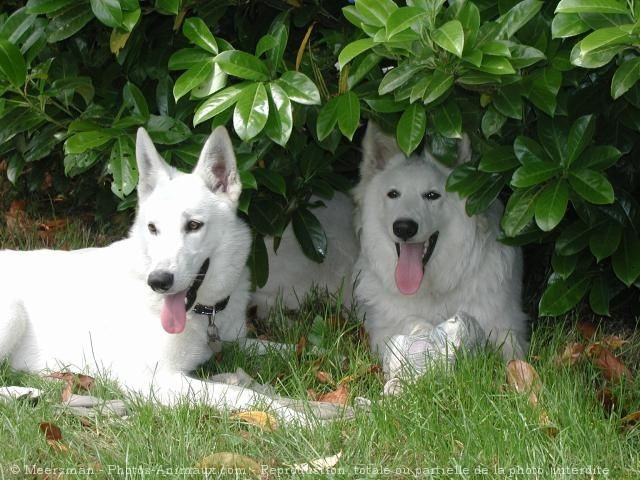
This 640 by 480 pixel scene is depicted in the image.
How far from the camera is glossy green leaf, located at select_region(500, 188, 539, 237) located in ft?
12.6

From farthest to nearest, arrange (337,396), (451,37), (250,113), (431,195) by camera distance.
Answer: (431,195) < (337,396) < (250,113) < (451,37)

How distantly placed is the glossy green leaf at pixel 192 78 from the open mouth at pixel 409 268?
1380 mm

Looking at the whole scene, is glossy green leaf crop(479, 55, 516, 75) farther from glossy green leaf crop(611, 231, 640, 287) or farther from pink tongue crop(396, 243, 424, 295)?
pink tongue crop(396, 243, 424, 295)

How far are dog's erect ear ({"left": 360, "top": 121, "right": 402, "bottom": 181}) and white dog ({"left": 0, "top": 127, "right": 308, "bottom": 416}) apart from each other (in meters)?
0.86

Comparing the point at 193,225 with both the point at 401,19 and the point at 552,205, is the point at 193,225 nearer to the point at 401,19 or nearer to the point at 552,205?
the point at 401,19

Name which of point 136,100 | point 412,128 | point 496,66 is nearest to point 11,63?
point 136,100

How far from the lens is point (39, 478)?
10.2ft

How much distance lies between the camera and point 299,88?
146 inches

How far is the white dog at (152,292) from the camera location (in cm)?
396

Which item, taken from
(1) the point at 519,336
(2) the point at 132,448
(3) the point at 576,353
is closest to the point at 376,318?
(1) the point at 519,336

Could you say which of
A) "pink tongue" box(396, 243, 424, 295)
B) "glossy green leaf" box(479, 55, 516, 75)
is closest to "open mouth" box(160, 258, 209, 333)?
"pink tongue" box(396, 243, 424, 295)

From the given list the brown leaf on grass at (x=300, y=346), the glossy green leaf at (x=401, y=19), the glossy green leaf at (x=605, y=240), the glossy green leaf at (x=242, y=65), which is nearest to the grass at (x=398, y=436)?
the brown leaf on grass at (x=300, y=346)

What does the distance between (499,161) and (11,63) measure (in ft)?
7.05

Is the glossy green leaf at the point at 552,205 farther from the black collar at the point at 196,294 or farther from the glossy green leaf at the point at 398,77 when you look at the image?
the black collar at the point at 196,294
